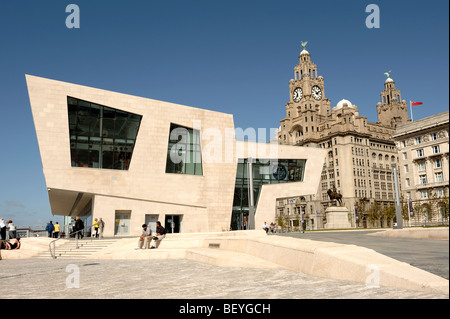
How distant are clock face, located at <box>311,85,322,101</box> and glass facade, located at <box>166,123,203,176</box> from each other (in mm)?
103738

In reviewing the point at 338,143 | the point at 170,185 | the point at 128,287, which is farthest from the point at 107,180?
the point at 338,143

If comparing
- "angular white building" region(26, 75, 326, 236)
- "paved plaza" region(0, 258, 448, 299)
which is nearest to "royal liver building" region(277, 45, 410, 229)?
"angular white building" region(26, 75, 326, 236)

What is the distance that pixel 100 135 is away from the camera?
115 feet

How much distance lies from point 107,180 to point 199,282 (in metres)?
27.7

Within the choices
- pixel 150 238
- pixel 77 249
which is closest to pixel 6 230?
pixel 77 249

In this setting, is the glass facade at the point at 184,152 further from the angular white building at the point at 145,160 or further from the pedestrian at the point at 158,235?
the pedestrian at the point at 158,235

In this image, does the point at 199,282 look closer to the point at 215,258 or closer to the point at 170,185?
the point at 215,258

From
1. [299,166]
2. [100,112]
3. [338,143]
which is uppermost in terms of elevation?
[338,143]

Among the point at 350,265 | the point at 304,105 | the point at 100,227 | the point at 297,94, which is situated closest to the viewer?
the point at 350,265

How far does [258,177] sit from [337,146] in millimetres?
78065

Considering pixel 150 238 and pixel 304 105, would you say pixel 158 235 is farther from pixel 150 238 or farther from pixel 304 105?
pixel 304 105

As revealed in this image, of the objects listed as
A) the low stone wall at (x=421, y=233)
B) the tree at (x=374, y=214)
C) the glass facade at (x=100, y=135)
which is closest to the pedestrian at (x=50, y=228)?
the glass facade at (x=100, y=135)

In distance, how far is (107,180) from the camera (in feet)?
115
